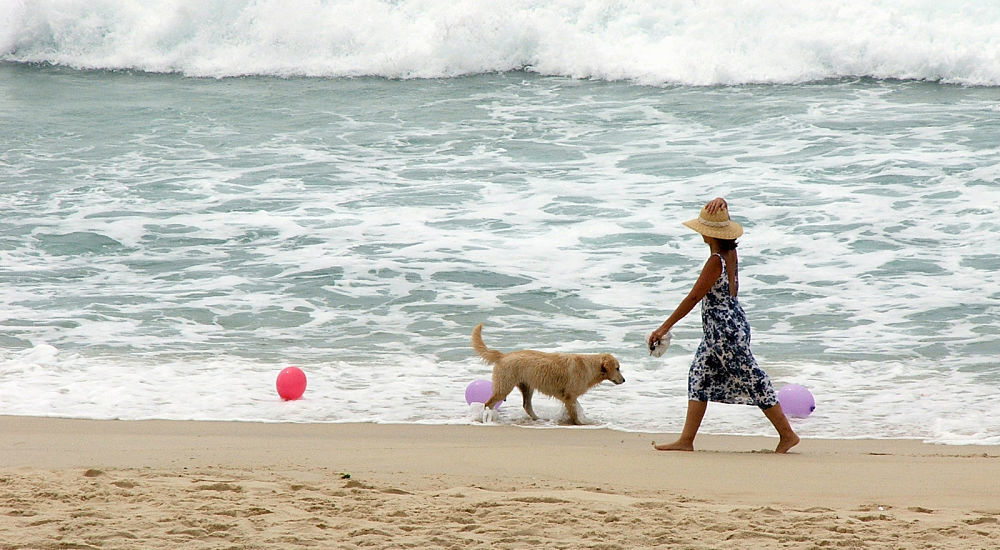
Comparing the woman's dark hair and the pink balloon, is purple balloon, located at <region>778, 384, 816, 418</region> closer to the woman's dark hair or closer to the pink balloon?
the woman's dark hair

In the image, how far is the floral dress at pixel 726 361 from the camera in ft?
19.2

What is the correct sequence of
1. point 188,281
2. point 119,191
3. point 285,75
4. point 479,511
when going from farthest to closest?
point 285,75 < point 119,191 < point 188,281 < point 479,511

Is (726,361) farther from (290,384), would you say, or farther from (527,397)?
(290,384)

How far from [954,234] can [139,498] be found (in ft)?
32.1

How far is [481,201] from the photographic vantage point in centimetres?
1372

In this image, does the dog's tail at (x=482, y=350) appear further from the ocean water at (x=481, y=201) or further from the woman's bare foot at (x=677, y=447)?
the woman's bare foot at (x=677, y=447)

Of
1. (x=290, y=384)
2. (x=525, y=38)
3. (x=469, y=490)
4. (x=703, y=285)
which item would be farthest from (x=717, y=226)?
(x=525, y=38)

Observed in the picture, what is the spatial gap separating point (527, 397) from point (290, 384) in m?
1.60

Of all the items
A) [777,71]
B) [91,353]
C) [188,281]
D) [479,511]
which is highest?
[777,71]

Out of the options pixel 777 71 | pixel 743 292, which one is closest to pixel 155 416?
pixel 743 292

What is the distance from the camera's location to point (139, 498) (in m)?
4.46

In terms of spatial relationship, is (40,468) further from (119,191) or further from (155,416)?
(119,191)

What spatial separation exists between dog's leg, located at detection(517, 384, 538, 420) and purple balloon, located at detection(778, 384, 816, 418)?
61.1 inches

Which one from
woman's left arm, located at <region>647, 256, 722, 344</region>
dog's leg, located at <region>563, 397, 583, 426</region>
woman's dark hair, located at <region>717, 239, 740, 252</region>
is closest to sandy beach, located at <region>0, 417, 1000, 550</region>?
dog's leg, located at <region>563, 397, 583, 426</region>
